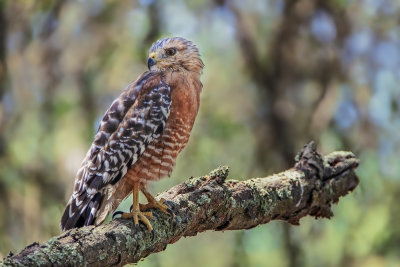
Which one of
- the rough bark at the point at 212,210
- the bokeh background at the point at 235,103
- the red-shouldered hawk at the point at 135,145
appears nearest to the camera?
the rough bark at the point at 212,210

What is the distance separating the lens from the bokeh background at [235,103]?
7527 mm

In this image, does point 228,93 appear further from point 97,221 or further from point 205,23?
point 97,221

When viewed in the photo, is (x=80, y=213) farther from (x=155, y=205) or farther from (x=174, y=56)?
(x=174, y=56)

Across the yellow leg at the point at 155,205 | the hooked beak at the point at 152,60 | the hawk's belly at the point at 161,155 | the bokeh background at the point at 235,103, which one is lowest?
the yellow leg at the point at 155,205

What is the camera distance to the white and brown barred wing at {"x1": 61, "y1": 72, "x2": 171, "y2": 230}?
4316 mm

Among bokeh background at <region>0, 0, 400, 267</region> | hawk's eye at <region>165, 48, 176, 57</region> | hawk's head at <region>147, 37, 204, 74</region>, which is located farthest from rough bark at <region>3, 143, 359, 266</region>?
bokeh background at <region>0, 0, 400, 267</region>

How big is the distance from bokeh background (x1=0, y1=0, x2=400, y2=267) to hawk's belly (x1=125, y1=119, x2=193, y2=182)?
276 centimetres

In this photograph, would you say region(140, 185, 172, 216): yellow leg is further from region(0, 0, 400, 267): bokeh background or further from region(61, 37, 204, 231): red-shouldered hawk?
region(0, 0, 400, 267): bokeh background

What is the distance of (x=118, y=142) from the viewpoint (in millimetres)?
4547

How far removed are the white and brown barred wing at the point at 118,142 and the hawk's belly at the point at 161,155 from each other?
4 cm

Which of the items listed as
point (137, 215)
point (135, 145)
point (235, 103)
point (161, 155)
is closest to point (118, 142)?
point (135, 145)

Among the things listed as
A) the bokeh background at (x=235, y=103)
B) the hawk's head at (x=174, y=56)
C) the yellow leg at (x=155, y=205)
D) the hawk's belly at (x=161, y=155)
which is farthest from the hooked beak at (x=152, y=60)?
the bokeh background at (x=235, y=103)

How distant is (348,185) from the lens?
516cm

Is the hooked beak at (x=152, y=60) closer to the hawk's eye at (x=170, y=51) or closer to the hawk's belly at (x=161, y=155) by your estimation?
the hawk's eye at (x=170, y=51)
